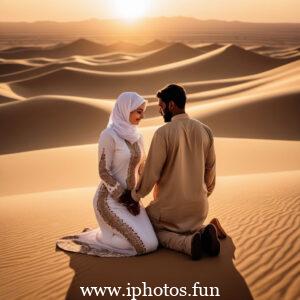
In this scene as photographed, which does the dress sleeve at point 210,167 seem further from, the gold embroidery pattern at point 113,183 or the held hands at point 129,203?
the gold embroidery pattern at point 113,183

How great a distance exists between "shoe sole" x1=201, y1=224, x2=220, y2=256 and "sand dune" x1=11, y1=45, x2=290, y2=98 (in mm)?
34515

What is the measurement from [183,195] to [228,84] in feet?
109

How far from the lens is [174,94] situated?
5695 mm

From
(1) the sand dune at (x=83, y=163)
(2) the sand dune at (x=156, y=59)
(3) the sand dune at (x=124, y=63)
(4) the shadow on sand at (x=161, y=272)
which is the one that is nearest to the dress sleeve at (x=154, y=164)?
(4) the shadow on sand at (x=161, y=272)

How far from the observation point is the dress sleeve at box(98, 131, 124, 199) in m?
5.94

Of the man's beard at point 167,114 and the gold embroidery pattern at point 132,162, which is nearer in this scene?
the man's beard at point 167,114

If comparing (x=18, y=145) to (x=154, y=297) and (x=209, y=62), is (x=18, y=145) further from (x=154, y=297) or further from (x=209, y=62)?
(x=209, y=62)

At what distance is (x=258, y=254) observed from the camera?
5789 mm

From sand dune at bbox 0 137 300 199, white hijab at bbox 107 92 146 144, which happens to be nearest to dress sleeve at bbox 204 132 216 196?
white hijab at bbox 107 92 146 144

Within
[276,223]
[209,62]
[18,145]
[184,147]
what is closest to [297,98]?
[18,145]

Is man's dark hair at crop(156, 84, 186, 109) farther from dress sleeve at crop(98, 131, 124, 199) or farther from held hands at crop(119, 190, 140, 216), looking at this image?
held hands at crop(119, 190, 140, 216)

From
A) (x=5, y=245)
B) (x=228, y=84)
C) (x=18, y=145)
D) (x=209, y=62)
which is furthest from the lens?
(x=209, y=62)

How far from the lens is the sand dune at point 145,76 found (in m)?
40.7

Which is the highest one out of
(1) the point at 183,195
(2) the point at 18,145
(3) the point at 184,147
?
(3) the point at 184,147
